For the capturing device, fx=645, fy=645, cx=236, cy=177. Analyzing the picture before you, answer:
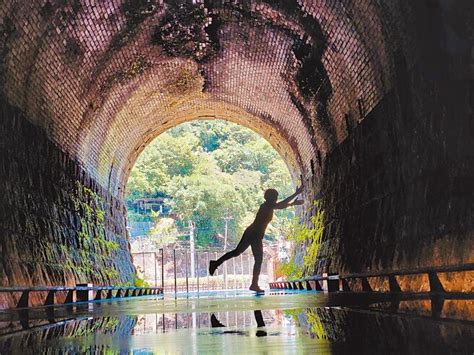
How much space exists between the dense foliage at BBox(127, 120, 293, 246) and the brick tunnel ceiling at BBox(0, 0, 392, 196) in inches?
1001

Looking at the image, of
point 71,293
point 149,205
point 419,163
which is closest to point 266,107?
point 71,293

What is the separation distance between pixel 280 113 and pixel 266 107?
0.68m

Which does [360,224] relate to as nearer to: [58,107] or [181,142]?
[58,107]

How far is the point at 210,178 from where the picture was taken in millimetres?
44906

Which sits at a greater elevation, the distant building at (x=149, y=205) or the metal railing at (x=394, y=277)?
the distant building at (x=149, y=205)

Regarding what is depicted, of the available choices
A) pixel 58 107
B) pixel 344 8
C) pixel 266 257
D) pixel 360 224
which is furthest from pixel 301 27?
pixel 266 257

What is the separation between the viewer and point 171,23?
12.7m

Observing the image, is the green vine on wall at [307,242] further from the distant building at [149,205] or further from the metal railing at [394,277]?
the distant building at [149,205]

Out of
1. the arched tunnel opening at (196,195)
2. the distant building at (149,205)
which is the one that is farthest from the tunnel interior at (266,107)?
the distant building at (149,205)

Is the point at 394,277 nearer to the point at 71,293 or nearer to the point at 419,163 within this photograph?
Result: the point at 419,163

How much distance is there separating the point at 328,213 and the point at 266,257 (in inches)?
1010

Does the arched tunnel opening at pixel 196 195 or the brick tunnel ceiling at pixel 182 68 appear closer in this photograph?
the brick tunnel ceiling at pixel 182 68

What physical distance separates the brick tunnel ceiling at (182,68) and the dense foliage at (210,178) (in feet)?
83.4

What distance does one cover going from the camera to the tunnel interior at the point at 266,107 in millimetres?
7016
